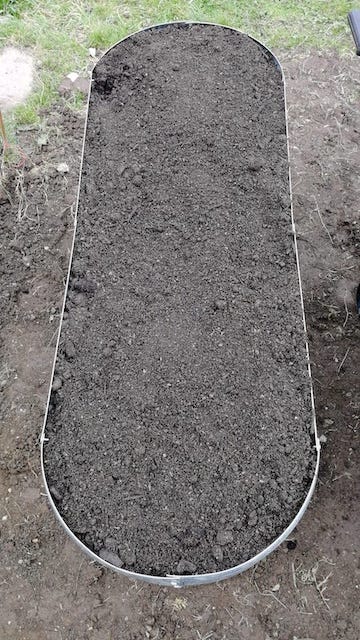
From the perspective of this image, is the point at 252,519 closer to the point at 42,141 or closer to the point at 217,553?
the point at 217,553

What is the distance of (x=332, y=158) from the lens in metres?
3.21

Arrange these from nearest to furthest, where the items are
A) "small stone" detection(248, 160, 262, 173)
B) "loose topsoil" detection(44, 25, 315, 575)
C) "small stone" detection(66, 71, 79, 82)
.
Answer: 1. "loose topsoil" detection(44, 25, 315, 575)
2. "small stone" detection(248, 160, 262, 173)
3. "small stone" detection(66, 71, 79, 82)

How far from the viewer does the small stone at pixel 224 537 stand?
1.64 meters

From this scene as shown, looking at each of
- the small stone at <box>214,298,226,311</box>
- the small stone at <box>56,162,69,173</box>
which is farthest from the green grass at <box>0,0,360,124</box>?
the small stone at <box>214,298,226,311</box>

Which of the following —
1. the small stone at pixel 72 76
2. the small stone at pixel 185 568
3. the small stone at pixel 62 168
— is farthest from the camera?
the small stone at pixel 72 76

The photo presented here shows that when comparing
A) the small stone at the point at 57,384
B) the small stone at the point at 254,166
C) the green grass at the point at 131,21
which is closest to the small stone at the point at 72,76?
the green grass at the point at 131,21

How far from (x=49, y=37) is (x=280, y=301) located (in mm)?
2763

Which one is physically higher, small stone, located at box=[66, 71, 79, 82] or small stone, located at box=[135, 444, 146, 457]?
small stone, located at box=[66, 71, 79, 82]

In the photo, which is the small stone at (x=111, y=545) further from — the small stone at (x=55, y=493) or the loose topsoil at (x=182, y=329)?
the small stone at (x=55, y=493)

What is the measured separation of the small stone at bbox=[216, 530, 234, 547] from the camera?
1636 millimetres

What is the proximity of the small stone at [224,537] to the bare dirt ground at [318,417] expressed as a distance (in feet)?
1.64

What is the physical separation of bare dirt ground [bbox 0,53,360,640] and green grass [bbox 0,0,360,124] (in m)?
0.56

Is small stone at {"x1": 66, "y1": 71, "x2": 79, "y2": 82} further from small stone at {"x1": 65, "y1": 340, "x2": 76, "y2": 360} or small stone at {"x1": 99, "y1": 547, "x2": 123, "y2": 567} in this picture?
small stone at {"x1": 99, "y1": 547, "x2": 123, "y2": 567}

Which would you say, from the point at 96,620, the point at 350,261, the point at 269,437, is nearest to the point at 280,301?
the point at 269,437
